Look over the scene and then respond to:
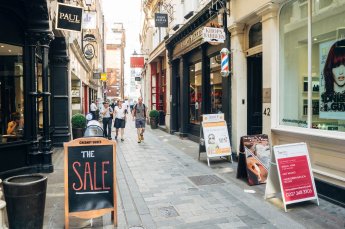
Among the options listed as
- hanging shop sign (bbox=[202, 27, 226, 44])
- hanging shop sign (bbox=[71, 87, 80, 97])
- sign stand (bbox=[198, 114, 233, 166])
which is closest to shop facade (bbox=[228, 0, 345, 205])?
hanging shop sign (bbox=[202, 27, 226, 44])

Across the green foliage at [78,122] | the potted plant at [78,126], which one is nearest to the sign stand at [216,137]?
the potted plant at [78,126]

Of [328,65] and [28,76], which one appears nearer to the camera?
[328,65]

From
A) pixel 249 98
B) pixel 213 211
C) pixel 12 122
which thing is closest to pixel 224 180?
pixel 213 211

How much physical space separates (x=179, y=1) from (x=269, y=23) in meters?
9.42

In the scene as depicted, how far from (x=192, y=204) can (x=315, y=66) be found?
11.5ft

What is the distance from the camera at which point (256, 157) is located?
7.29 m

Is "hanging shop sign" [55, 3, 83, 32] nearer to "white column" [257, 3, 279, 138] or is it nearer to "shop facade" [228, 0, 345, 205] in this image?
"shop facade" [228, 0, 345, 205]

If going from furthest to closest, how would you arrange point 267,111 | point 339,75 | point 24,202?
point 267,111, point 339,75, point 24,202

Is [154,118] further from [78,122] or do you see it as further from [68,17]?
[68,17]

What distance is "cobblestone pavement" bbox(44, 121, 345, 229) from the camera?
16.8 ft

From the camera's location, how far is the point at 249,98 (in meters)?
9.83

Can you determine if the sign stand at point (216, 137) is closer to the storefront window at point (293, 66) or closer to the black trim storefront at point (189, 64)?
the black trim storefront at point (189, 64)

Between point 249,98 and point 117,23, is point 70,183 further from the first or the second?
point 117,23

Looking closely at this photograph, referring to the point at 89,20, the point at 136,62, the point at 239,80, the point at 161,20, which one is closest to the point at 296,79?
the point at 239,80
